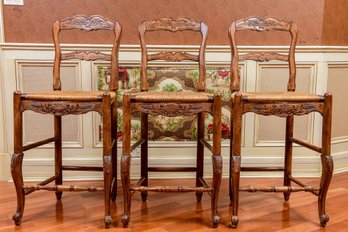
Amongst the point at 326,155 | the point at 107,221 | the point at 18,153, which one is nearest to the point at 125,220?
the point at 107,221

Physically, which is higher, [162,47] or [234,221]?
[162,47]

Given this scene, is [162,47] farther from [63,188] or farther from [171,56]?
[63,188]

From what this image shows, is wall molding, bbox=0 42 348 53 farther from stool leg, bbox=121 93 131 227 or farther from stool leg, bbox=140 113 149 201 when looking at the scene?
stool leg, bbox=121 93 131 227

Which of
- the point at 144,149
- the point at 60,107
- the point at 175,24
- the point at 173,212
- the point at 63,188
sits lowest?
the point at 173,212

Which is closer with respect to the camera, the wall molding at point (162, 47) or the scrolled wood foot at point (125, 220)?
the scrolled wood foot at point (125, 220)

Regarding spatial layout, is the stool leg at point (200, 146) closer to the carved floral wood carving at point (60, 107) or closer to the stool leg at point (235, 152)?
the stool leg at point (235, 152)

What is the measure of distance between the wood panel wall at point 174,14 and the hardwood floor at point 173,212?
38.2 inches

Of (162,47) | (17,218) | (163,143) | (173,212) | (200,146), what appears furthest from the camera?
(163,143)

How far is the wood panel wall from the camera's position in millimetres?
2496

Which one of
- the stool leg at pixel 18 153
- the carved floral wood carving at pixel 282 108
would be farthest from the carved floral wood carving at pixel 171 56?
the stool leg at pixel 18 153

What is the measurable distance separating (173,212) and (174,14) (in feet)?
4.11

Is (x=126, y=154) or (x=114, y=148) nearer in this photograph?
(x=126, y=154)

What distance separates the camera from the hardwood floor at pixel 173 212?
191 centimetres

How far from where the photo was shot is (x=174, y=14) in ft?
8.45
